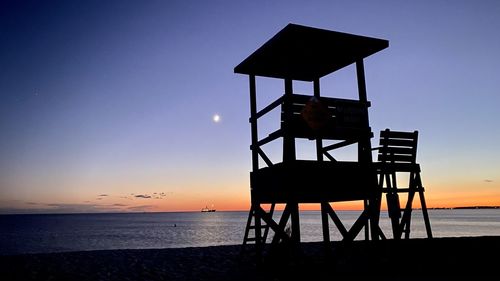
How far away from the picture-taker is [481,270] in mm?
7266

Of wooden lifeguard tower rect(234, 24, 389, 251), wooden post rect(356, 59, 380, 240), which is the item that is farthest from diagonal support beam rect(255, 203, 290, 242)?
wooden post rect(356, 59, 380, 240)

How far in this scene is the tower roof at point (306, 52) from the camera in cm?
881

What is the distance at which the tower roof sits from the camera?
8.81m

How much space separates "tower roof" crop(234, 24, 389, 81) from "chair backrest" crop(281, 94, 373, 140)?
1.00 metres

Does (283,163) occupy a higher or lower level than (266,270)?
higher

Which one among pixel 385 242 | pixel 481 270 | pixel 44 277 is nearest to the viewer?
pixel 481 270

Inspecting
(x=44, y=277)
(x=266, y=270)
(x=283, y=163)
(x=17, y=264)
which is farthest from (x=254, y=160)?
(x=17, y=264)

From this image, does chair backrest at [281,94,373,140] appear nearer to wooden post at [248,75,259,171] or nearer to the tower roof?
the tower roof

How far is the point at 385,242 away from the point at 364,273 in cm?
198

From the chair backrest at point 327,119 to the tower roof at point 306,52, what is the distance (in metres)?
1.00

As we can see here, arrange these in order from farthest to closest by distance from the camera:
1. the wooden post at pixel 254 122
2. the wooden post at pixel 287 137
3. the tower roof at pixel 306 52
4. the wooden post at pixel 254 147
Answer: the wooden post at pixel 254 122 < the wooden post at pixel 254 147 < the tower roof at pixel 306 52 < the wooden post at pixel 287 137

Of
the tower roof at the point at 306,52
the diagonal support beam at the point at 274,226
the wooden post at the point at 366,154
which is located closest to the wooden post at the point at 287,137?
the tower roof at the point at 306,52

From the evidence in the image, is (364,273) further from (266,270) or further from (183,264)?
(183,264)

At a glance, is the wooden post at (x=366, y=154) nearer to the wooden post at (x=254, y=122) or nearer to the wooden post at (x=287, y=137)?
the wooden post at (x=287, y=137)
